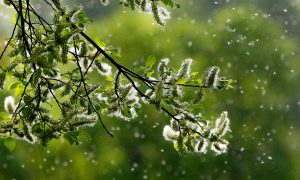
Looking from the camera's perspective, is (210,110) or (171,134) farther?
(210,110)

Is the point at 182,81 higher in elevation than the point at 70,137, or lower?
higher

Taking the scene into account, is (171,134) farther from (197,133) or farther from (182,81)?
(182,81)

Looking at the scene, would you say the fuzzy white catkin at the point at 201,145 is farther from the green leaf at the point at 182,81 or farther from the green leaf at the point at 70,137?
the green leaf at the point at 70,137

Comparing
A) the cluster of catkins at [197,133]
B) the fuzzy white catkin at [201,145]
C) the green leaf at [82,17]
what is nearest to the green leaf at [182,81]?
the cluster of catkins at [197,133]

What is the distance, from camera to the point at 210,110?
11016 millimetres

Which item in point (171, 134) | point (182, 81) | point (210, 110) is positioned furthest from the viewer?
point (210, 110)

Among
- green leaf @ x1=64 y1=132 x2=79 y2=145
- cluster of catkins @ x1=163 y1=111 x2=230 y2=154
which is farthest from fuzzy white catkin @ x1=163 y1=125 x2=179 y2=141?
green leaf @ x1=64 y1=132 x2=79 y2=145

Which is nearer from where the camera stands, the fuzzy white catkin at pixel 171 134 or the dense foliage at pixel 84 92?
the dense foliage at pixel 84 92

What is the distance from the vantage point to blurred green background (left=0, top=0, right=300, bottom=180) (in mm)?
9930

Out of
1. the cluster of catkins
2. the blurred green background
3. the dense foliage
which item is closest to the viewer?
the dense foliage

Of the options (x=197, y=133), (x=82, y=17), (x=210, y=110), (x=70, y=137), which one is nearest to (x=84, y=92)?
(x=70, y=137)

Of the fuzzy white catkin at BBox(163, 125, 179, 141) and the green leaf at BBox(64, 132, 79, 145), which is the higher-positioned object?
the fuzzy white catkin at BBox(163, 125, 179, 141)

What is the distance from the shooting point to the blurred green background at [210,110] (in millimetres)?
9930

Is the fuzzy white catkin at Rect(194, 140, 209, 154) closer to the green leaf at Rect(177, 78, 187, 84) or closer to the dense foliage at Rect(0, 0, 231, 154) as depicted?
the dense foliage at Rect(0, 0, 231, 154)
